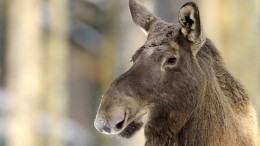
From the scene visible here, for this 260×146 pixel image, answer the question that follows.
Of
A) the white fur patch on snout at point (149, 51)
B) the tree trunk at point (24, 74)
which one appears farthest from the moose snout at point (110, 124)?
the tree trunk at point (24, 74)

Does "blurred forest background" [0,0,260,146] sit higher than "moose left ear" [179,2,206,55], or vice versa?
"moose left ear" [179,2,206,55]

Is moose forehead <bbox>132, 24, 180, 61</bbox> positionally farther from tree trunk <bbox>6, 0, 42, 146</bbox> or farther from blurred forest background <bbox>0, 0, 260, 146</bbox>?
tree trunk <bbox>6, 0, 42, 146</bbox>

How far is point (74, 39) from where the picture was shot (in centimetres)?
3434

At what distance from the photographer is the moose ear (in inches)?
344

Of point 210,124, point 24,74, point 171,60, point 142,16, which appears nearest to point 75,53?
point 24,74

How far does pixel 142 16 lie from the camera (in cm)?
Answer: 887

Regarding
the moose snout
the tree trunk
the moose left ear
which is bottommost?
the tree trunk

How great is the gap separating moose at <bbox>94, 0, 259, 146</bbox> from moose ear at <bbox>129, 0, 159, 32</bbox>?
2.7 inches

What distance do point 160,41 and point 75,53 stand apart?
1073 inches

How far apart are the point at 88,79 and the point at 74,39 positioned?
1.28 metres

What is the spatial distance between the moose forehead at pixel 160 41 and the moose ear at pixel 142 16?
0.28 meters

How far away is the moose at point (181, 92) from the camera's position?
8070mm

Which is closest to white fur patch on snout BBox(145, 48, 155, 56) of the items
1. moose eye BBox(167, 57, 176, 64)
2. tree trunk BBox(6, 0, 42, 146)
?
moose eye BBox(167, 57, 176, 64)

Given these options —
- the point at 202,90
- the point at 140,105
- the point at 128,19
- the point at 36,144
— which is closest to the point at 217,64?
the point at 202,90
